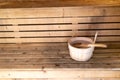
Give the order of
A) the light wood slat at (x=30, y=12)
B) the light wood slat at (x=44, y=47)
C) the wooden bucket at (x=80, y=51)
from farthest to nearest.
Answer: the light wood slat at (x=44, y=47) → the light wood slat at (x=30, y=12) → the wooden bucket at (x=80, y=51)

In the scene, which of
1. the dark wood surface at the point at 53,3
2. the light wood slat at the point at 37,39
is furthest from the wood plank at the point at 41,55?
the dark wood surface at the point at 53,3

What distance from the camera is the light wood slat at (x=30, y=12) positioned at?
1567mm

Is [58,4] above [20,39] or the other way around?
above

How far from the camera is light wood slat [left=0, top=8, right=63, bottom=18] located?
1.57 meters

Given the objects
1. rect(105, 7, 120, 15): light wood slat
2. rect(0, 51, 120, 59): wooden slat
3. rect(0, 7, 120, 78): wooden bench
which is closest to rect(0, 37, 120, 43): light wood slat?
rect(0, 7, 120, 78): wooden bench

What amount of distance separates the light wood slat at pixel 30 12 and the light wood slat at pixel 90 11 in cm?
7

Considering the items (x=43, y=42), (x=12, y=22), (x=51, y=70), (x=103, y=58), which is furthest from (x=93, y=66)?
(x=12, y=22)

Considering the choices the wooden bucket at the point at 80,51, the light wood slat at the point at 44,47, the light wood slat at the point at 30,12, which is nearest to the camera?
the wooden bucket at the point at 80,51

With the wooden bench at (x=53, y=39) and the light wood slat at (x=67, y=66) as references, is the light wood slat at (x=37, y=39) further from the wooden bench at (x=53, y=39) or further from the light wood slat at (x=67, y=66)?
the light wood slat at (x=67, y=66)

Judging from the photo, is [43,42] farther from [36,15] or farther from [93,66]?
[93,66]

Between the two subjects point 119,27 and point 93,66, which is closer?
point 93,66

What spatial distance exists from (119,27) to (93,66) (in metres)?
0.41

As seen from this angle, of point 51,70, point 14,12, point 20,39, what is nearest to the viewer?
point 51,70

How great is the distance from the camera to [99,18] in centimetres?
159
